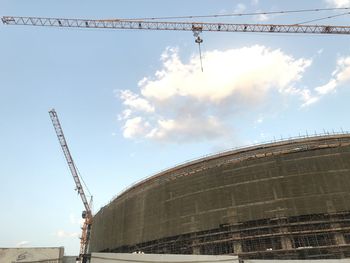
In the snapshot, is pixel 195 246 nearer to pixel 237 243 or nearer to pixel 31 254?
pixel 237 243

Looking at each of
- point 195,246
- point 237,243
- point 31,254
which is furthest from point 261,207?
point 31,254

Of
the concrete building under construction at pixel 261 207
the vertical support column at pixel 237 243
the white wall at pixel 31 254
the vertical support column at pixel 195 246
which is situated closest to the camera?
the white wall at pixel 31 254

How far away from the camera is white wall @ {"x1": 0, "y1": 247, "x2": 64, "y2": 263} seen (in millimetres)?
22812

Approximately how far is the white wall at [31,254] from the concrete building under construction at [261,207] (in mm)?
23501

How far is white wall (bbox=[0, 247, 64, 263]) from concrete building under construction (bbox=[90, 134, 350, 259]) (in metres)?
23.5

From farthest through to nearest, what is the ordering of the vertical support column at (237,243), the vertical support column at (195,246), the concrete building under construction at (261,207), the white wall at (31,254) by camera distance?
the vertical support column at (195,246) < the vertical support column at (237,243) < the concrete building under construction at (261,207) < the white wall at (31,254)

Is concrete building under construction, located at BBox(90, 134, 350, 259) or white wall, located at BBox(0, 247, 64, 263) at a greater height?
concrete building under construction, located at BBox(90, 134, 350, 259)

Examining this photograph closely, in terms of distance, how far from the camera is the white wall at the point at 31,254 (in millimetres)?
22812

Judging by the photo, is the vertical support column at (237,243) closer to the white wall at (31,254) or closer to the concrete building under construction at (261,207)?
the concrete building under construction at (261,207)

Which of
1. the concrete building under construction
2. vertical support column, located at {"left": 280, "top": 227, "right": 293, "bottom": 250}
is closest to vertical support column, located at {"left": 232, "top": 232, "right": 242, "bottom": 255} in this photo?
the concrete building under construction

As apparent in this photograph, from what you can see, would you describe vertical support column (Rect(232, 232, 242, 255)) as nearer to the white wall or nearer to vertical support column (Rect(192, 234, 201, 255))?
vertical support column (Rect(192, 234, 201, 255))

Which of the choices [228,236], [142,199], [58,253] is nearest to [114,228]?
[142,199]

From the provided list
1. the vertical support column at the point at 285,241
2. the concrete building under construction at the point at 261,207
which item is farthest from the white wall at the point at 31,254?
the vertical support column at the point at 285,241

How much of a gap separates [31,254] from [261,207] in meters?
26.9
